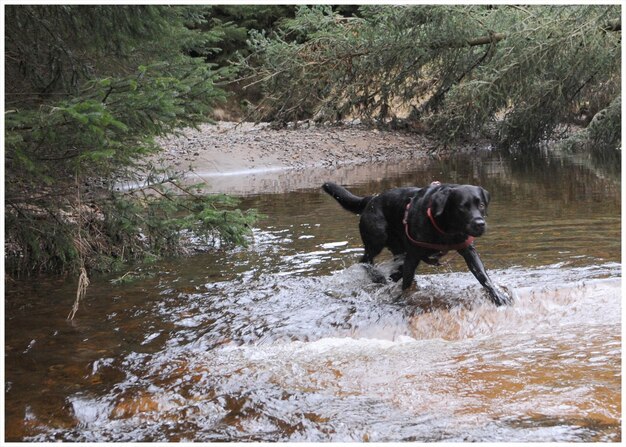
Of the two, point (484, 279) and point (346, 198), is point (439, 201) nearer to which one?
point (484, 279)

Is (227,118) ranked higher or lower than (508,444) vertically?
higher

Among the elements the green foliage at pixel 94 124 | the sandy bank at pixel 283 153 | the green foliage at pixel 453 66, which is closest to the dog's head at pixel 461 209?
the green foliage at pixel 94 124

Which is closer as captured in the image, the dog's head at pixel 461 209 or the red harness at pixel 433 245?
the dog's head at pixel 461 209

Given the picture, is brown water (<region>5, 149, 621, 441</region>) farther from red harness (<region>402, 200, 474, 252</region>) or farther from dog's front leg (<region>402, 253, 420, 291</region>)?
red harness (<region>402, 200, 474, 252</region>)

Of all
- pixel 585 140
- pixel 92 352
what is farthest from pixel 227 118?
pixel 92 352

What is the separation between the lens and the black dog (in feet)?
18.3

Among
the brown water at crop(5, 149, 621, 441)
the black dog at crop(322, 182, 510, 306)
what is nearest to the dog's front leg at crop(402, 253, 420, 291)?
the black dog at crop(322, 182, 510, 306)

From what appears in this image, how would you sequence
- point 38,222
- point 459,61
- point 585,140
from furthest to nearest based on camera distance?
point 459,61, point 585,140, point 38,222

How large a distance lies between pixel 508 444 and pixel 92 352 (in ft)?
9.84

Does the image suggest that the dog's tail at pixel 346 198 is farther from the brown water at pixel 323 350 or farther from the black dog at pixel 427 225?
the brown water at pixel 323 350

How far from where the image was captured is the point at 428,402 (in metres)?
3.78

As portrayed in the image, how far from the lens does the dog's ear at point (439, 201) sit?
568cm

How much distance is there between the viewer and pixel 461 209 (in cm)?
554

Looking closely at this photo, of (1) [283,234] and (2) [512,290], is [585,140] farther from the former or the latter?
(2) [512,290]
